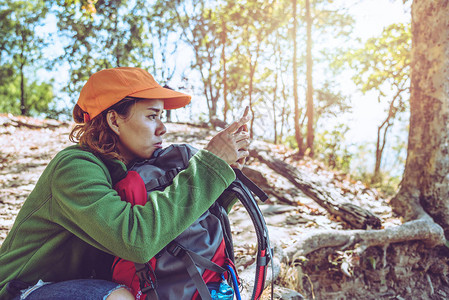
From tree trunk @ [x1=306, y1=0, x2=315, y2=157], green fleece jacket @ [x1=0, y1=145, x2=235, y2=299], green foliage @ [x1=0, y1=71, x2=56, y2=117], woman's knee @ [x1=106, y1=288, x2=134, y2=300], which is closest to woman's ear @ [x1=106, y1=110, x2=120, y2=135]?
green fleece jacket @ [x1=0, y1=145, x2=235, y2=299]

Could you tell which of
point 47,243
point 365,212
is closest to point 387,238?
point 365,212

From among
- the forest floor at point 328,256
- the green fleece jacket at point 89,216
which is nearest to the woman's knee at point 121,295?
the green fleece jacket at point 89,216

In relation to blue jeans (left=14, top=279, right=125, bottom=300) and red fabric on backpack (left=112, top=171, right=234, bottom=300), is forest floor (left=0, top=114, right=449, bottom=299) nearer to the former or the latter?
red fabric on backpack (left=112, top=171, right=234, bottom=300)

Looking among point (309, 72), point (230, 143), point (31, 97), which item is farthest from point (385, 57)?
point (31, 97)

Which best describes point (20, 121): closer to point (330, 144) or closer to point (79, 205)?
point (330, 144)

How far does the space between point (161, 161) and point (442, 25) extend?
525cm

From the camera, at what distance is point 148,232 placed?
4.03ft

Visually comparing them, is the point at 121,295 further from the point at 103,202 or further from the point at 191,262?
the point at 103,202

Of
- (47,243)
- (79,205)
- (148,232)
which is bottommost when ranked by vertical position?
(47,243)

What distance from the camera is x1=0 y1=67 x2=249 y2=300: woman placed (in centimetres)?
123

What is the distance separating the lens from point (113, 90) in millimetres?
1528

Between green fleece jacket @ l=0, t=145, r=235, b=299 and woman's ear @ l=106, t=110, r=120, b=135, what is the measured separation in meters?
0.19

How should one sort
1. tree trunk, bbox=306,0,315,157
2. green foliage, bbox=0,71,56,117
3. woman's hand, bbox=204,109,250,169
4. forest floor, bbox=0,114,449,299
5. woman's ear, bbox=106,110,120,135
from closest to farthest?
woman's hand, bbox=204,109,250,169 → woman's ear, bbox=106,110,120,135 → forest floor, bbox=0,114,449,299 → tree trunk, bbox=306,0,315,157 → green foliage, bbox=0,71,56,117

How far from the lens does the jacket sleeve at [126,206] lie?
121cm
